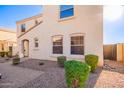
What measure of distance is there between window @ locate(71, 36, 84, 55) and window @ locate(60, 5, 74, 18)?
184 centimetres

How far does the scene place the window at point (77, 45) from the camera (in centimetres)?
1037

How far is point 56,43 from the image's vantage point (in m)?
12.0

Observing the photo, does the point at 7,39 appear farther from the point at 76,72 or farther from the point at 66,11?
the point at 76,72

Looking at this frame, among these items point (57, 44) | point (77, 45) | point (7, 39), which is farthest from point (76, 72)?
point (7, 39)

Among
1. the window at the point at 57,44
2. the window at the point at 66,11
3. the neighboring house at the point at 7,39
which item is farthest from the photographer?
the neighboring house at the point at 7,39

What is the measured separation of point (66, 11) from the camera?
11320mm

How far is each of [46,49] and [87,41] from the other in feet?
14.1

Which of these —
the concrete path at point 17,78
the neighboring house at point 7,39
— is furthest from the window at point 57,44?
the neighboring house at point 7,39

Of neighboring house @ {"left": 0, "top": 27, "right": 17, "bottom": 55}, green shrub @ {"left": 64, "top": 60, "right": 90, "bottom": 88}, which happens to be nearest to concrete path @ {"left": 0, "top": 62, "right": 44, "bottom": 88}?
green shrub @ {"left": 64, "top": 60, "right": 90, "bottom": 88}

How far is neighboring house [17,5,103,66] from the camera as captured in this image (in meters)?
9.60

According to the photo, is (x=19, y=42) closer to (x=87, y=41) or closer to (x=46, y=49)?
(x=46, y=49)

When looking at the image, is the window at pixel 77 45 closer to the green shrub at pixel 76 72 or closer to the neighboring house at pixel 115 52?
the neighboring house at pixel 115 52

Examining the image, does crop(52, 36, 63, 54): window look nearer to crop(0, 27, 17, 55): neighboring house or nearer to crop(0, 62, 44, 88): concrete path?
crop(0, 62, 44, 88): concrete path

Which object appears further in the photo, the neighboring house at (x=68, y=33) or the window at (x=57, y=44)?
the window at (x=57, y=44)
